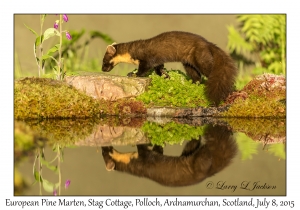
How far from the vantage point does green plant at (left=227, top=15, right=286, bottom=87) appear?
1443 centimetres

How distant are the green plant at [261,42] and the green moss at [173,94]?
525 centimetres

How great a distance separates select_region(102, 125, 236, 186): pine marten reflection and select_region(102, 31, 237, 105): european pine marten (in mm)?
2628

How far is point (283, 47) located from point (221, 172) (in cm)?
1035

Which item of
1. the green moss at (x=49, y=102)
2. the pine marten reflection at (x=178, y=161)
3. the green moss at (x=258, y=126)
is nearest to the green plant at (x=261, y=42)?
the green moss at (x=258, y=126)

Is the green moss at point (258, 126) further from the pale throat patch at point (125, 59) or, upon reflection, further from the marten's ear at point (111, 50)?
the marten's ear at point (111, 50)

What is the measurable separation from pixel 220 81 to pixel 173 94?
106cm

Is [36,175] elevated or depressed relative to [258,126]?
depressed

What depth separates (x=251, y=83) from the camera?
9898 millimetres

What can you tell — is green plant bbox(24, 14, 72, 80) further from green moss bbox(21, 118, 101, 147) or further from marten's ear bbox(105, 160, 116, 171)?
marten's ear bbox(105, 160, 116, 171)

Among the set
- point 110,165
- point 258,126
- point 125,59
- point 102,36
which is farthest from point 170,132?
point 102,36

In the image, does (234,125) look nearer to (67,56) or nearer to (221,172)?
(221,172)

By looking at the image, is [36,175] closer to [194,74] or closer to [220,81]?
[220,81]

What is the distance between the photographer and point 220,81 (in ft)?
28.9
